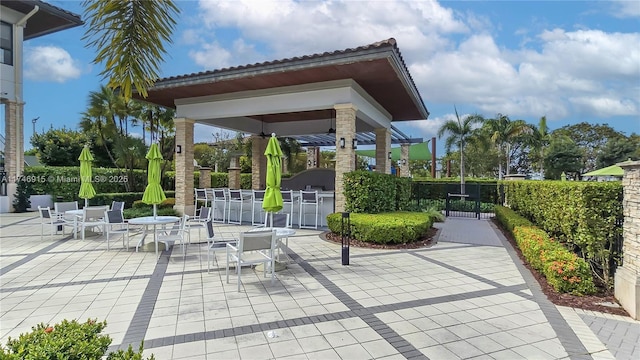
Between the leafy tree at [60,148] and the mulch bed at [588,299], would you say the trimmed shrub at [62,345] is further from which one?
the leafy tree at [60,148]

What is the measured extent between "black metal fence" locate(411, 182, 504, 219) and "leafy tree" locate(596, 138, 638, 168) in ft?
46.8

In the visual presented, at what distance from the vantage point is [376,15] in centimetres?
509

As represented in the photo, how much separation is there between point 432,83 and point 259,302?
1014 centimetres

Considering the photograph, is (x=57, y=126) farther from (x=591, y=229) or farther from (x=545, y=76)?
(x=545, y=76)

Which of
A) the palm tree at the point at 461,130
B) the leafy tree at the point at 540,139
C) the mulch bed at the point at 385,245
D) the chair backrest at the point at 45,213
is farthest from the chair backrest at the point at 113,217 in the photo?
the leafy tree at the point at 540,139

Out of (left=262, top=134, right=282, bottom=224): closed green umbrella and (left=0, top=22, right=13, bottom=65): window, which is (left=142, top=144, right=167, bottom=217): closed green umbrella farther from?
(left=0, top=22, right=13, bottom=65): window

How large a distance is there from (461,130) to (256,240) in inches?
677

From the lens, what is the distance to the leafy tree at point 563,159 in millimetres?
25250

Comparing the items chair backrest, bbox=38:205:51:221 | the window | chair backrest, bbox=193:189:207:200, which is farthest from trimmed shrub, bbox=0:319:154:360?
the window

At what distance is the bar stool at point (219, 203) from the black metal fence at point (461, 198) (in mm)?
8487

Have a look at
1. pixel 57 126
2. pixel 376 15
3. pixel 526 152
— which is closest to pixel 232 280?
pixel 376 15

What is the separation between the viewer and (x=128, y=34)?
284 centimetres

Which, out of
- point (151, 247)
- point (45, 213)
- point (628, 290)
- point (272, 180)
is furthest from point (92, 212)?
point (628, 290)

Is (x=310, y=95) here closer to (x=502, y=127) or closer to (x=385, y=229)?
(x=385, y=229)
